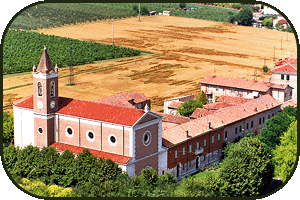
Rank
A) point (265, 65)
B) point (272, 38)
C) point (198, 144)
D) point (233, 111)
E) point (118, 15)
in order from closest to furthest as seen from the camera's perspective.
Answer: point (198, 144), point (233, 111), point (265, 65), point (272, 38), point (118, 15)

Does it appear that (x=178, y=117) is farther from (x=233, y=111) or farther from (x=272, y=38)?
(x=272, y=38)

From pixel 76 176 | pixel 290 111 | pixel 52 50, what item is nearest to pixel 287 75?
pixel 290 111

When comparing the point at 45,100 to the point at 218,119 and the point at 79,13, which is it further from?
the point at 79,13

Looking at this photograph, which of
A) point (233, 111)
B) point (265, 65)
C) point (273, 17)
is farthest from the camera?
point (273, 17)

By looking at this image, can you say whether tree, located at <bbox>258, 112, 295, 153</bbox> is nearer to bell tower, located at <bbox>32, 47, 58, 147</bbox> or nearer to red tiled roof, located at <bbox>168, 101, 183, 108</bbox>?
red tiled roof, located at <bbox>168, 101, 183, 108</bbox>

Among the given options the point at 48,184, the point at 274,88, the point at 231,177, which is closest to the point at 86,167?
the point at 48,184

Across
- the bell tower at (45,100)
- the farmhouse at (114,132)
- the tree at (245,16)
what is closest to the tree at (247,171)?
the farmhouse at (114,132)
